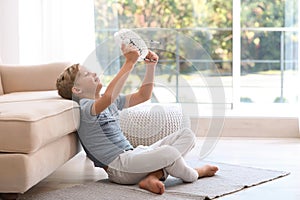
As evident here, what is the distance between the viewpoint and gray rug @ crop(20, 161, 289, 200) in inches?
106

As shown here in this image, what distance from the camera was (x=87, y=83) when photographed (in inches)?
117

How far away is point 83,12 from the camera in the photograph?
4473 mm

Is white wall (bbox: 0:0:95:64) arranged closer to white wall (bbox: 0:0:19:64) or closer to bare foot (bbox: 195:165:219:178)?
white wall (bbox: 0:0:19:64)

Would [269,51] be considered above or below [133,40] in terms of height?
below

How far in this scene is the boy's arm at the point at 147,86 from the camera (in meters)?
2.95

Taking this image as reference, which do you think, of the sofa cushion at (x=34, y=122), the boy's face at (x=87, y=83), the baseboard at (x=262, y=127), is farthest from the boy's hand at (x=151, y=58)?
the baseboard at (x=262, y=127)

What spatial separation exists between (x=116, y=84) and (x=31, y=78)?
104cm

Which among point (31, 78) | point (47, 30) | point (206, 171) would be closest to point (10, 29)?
point (47, 30)

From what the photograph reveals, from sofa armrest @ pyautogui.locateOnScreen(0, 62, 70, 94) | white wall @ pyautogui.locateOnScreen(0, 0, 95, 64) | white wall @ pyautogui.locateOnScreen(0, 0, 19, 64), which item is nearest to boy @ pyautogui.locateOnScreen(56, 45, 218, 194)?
sofa armrest @ pyautogui.locateOnScreen(0, 62, 70, 94)

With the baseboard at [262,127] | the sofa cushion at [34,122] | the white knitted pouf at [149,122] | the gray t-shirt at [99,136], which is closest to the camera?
the sofa cushion at [34,122]

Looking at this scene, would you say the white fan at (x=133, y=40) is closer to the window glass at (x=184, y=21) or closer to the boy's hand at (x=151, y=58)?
the boy's hand at (x=151, y=58)

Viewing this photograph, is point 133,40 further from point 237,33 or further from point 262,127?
point 237,33

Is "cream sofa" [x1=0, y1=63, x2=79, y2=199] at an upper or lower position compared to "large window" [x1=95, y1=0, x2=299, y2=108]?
lower

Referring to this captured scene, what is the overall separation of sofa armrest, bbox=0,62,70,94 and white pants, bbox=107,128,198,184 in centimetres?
98
